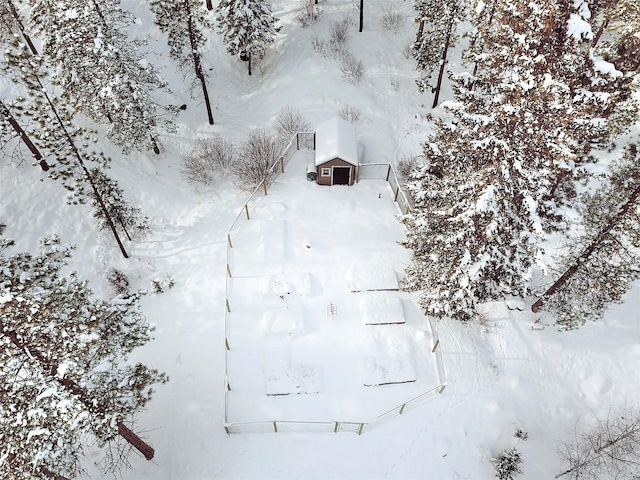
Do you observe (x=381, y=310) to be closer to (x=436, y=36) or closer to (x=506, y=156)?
(x=506, y=156)

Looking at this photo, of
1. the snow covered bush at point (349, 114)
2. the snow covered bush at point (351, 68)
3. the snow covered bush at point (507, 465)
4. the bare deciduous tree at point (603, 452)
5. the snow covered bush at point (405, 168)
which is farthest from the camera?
the snow covered bush at point (351, 68)

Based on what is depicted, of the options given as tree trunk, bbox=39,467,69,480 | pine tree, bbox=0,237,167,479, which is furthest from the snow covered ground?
pine tree, bbox=0,237,167,479

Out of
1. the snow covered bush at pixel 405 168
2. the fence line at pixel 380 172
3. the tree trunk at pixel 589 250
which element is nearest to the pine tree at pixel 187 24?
the fence line at pixel 380 172

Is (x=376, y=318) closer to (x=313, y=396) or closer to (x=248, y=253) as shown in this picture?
(x=313, y=396)

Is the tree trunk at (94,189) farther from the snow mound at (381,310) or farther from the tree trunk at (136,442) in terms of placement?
the snow mound at (381,310)

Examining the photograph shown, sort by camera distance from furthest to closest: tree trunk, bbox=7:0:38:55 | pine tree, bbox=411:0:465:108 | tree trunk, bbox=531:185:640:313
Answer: pine tree, bbox=411:0:465:108 → tree trunk, bbox=7:0:38:55 → tree trunk, bbox=531:185:640:313

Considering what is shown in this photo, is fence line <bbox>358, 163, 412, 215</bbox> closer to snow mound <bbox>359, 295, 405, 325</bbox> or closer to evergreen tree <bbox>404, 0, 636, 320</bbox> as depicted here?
evergreen tree <bbox>404, 0, 636, 320</bbox>

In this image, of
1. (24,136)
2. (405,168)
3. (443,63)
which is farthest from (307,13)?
(24,136)
